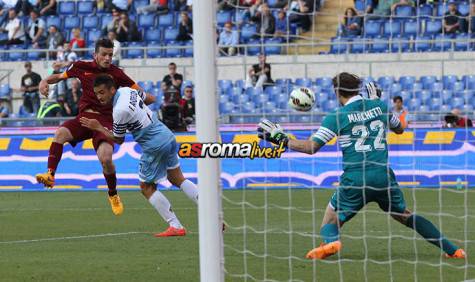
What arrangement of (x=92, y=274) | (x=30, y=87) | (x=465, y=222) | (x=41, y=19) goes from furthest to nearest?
(x=41, y=19) < (x=30, y=87) < (x=465, y=222) < (x=92, y=274)

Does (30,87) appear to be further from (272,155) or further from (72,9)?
(272,155)

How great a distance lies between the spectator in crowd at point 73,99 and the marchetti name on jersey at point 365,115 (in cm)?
1580

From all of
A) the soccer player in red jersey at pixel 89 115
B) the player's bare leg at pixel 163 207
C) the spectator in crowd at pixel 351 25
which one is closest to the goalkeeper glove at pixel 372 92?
the player's bare leg at pixel 163 207

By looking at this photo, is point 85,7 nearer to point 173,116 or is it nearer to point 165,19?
point 165,19

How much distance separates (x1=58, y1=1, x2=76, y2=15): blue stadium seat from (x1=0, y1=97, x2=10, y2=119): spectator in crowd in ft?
15.9

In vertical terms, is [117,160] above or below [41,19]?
below

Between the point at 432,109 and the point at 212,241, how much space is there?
14824 millimetres

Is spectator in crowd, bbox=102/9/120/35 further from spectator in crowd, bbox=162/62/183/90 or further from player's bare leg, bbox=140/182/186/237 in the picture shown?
player's bare leg, bbox=140/182/186/237

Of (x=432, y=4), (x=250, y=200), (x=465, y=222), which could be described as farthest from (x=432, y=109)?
(x=465, y=222)

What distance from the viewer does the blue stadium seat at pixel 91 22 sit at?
3075cm

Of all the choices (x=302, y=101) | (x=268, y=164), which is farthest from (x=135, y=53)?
(x=302, y=101)

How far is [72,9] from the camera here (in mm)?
31891

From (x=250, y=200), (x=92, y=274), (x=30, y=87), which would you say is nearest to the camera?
(x=92, y=274)

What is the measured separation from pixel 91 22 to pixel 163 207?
18.4 meters
